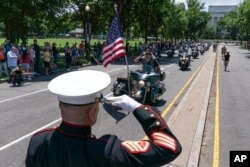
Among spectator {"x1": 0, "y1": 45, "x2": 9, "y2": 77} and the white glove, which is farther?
spectator {"x1": 0, "y1": 45, "x2": 9, "y2": 77}

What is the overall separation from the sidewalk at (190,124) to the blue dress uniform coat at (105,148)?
4467mm

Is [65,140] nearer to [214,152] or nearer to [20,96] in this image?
[214,152]

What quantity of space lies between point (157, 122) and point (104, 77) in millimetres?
453

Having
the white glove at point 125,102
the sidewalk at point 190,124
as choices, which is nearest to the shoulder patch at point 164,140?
the white glove at point 125,102

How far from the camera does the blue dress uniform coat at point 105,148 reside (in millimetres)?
2266

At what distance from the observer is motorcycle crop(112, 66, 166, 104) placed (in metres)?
12.3

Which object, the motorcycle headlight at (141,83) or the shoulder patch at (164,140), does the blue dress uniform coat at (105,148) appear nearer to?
the shoulder patch at (164,140)

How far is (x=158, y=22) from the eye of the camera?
64.2 metres

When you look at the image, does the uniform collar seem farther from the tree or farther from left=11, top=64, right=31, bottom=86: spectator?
the tree

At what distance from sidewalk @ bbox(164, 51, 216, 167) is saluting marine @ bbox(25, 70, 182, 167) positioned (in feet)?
14.7

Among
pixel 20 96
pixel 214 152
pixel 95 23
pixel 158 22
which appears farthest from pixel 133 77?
pixel 158 22

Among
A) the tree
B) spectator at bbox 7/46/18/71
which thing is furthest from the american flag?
the tree

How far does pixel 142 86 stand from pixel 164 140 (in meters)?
9.92

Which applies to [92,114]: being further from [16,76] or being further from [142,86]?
[16,76]
